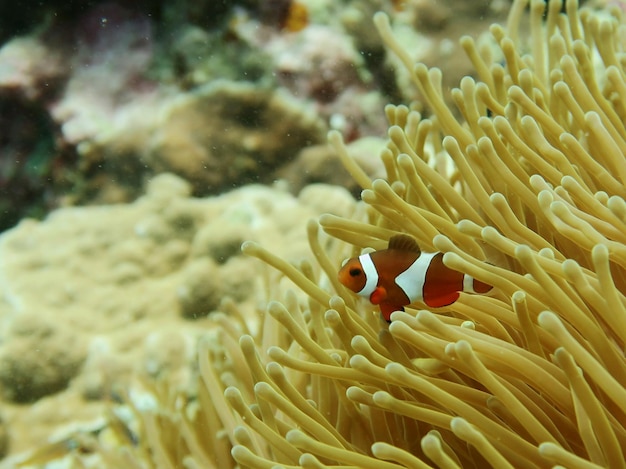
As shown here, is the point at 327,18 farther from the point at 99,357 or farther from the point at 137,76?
the point at 99,357

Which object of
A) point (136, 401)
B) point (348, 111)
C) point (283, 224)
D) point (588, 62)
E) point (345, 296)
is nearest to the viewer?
point (345, 296)

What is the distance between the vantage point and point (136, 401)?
6.10ft

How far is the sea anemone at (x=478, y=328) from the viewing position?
0.83 meters

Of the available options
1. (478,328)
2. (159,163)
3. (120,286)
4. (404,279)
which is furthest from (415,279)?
(159,163)

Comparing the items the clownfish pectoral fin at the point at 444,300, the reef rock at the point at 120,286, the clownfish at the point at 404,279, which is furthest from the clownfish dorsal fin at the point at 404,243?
the reef rock at the point at 120,286

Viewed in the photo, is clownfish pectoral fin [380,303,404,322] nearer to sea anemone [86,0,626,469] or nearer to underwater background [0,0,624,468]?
sea anemone [86,0,626,469]

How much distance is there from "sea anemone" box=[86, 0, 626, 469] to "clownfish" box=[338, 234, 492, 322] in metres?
0.04

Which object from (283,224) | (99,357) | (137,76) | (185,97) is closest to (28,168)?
(137,76)

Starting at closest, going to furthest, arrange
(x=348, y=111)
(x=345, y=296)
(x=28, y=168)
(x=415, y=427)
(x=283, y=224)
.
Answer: (x=415, y=427) < (x=345, y=296) < (x=283, y=224) < (x=348, y=111) < (x=28, y=168)

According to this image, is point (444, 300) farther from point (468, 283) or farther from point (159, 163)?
point (159, 163)

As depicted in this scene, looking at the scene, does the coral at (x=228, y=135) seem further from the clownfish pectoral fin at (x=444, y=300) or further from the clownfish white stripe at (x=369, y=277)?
the clownfish pectoral fin at (x=444, y=300)

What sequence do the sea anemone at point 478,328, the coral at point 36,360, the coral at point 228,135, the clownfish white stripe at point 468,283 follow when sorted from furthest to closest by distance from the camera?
the coral at point 228,135
the coral at point 36,360
the clownfish white stripe at point 468,283
the sea anemone at point 478,328

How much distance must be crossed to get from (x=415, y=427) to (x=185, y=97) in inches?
64.5

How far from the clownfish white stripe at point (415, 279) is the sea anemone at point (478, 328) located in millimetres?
54
